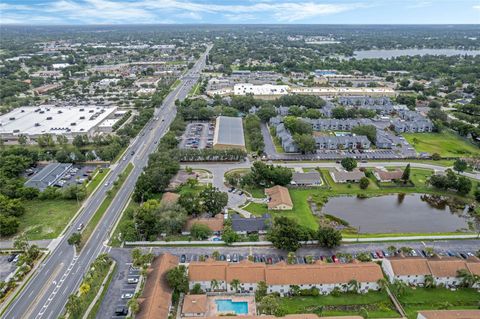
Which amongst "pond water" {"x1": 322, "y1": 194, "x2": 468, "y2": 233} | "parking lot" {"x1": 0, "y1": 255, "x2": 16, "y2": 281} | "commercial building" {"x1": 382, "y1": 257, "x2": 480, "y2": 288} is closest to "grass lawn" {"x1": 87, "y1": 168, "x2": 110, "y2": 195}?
"parking lot" {"x1": 0, "y1": 255, "x2": 16, "y2": 281}

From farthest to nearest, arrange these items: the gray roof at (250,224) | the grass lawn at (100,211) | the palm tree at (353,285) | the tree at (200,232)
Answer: the grass lawn at (100,211) < the gray roof at (250,224) < the tree at (200,232) < the palm tree at (353,285)

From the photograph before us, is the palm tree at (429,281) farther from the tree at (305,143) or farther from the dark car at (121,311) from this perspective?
the tree at (305,143)

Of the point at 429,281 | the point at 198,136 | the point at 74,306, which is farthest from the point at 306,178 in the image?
the point at 74,306

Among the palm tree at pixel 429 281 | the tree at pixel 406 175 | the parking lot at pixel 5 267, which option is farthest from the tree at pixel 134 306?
the tree at pixel 406 175

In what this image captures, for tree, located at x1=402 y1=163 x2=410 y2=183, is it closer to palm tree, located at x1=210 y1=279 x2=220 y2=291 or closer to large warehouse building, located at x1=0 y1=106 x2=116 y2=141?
palm tree, located at x1=210 y1=279 x2=220 y2=291

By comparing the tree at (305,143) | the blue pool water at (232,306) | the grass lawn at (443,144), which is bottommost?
the blue pool water at (232,306)

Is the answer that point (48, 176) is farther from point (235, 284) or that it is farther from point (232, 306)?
point (232, 306)
